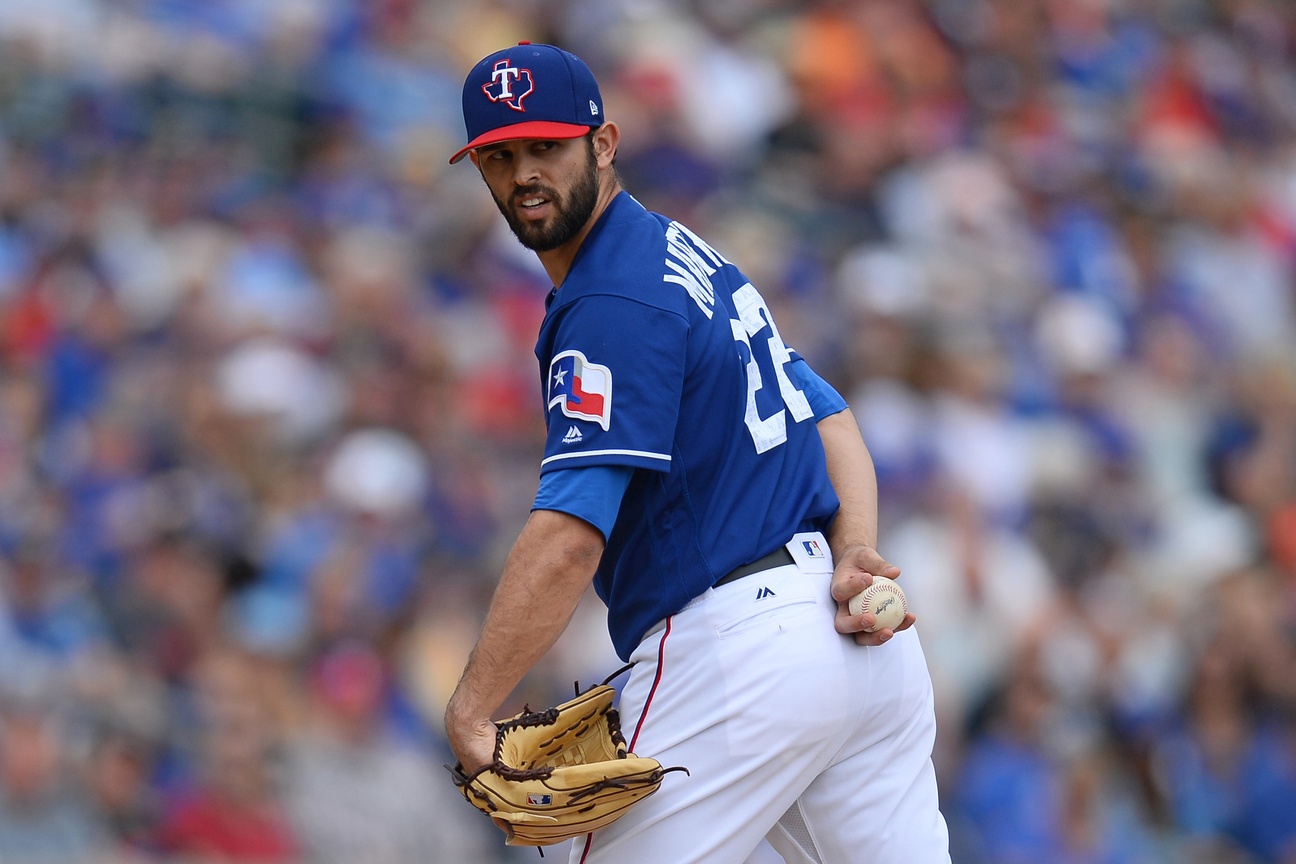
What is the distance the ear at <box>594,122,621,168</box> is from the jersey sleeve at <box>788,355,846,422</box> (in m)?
0.64

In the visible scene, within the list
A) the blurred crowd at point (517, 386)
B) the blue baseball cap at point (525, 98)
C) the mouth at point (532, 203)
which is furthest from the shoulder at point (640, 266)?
the blurred crowd at point (517, 386)

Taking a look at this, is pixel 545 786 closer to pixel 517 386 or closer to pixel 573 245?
pixel 573 245

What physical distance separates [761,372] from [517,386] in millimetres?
5082

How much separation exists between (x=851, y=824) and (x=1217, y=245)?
816 cm

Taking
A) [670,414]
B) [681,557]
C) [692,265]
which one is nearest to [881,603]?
[681,557]

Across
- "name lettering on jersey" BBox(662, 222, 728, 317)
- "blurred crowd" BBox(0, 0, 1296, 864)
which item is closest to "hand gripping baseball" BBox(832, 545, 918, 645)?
"name lettering on jersey" BBox(662, 222, 728, 317)

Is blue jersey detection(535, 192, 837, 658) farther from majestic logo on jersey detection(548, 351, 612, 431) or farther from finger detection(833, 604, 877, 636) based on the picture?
finger detection(833, 604, 877, 636)

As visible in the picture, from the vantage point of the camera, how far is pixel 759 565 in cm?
342

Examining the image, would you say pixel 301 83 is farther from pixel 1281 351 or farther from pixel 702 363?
pixel 702 363

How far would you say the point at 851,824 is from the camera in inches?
136

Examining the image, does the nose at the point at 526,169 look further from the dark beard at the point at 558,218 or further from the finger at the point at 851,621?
the finger at the point at 851,621

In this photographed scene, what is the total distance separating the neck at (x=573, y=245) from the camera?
3471 millimetres

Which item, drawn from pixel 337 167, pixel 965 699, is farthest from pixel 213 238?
pixel 965 699

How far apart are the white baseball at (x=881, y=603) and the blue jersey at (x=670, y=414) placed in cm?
22
